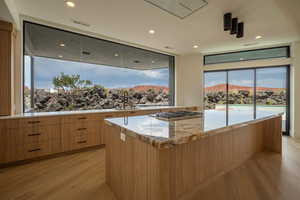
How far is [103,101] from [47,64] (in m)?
1.62

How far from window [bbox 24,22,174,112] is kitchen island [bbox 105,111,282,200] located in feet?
7.67

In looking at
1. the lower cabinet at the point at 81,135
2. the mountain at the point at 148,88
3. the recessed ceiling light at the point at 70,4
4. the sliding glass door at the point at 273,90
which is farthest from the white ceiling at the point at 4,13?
the sliding glass door at the point at 273,90

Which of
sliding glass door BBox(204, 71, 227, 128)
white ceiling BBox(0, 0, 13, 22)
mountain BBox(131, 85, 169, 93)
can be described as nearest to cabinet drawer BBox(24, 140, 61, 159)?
white ceiling BBox(0, 0, 13, 22)

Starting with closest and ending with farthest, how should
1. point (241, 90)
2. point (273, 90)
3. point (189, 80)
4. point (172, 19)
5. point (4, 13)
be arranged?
point (4, 13)
point (172, 19)
point (273, 90)
point (241, 90)
point (189, 80)

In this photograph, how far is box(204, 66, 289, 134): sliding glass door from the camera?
468 cm

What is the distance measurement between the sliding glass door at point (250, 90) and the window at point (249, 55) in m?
0.40

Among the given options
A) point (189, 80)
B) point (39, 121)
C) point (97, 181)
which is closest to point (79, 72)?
point (39, 121)

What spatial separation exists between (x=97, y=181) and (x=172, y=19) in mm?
3375

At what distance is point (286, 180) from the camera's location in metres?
2.10

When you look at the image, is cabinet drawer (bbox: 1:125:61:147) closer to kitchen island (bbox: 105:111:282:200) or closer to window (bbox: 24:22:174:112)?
window (bbox: 24:22:174:112)

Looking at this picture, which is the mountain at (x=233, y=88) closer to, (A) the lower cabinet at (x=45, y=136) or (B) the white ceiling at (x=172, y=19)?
(B) the white ceiling at (x=172, y=19)

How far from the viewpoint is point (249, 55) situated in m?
4.99

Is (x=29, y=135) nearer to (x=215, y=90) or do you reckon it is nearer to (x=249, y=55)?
(x=215, y=90)

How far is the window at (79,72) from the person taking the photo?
325 centimetres
